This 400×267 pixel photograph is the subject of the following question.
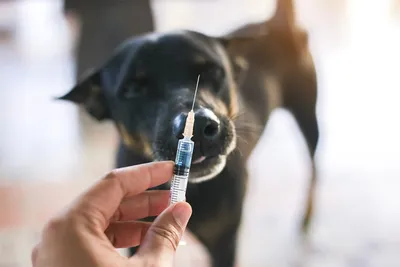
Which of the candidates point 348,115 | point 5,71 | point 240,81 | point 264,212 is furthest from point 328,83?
point 5,71

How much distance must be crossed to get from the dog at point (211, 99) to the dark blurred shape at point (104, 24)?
0.05 meters

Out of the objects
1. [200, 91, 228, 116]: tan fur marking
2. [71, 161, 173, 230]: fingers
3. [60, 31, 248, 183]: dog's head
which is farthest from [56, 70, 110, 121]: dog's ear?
[71, 161, 173, 230]: fingers

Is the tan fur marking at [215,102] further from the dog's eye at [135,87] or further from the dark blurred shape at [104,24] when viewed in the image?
the dark blurred shape at [104,24]

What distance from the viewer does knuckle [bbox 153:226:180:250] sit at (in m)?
0.64

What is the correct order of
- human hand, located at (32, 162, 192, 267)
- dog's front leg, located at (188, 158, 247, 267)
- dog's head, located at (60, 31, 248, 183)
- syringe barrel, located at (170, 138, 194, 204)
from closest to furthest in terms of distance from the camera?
human hand, located at (32, 162, 192, 267)
syringe barrel, located at (170, 138, 194, 204)
dog's head, located at (60, 31, 248, 183)
dog's front leg, located at (188, 158, 247, 267)

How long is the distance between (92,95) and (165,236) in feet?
1.47

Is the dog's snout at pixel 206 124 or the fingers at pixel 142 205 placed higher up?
the dog's snout at pixel 206 124

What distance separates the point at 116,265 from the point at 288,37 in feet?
2.06

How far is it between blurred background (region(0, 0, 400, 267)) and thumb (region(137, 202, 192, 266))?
326 mm

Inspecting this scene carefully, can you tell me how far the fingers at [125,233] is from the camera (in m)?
0.75

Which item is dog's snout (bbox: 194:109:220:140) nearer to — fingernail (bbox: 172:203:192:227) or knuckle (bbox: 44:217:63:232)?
fingernail (bbox: 172:203:192:227)

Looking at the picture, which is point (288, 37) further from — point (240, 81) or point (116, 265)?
point (116, 265)

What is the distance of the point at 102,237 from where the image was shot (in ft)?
2.11

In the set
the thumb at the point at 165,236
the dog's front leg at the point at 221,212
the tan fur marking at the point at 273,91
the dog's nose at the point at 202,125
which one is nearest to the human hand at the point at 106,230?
the thumb at the point at 165,236
